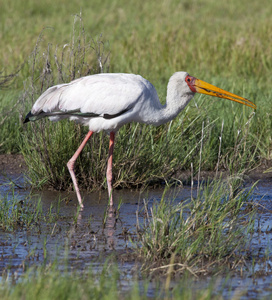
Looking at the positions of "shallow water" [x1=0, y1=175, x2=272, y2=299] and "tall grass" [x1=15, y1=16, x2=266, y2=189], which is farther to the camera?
"tall grass" [x1=15, y1=16, x2=266, y2=189]

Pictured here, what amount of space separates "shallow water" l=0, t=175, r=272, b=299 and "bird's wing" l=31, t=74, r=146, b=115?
0.93m

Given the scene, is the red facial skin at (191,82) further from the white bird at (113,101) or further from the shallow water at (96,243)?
Answer: the shallow water at (96,243)

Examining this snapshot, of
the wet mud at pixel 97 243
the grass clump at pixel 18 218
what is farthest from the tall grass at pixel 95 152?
the grass clump at pixel 18 218

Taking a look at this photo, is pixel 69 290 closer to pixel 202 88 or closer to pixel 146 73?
pixel 202 88

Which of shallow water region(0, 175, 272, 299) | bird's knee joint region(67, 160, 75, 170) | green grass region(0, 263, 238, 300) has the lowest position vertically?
shallow water region(0, 175, 272, 299)

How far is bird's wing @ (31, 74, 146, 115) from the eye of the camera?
618 cm

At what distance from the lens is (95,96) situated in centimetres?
627

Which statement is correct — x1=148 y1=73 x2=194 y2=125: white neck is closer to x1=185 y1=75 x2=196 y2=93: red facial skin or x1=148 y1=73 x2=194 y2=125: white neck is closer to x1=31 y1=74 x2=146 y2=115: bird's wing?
x1=185 y1=75 x2=196 y2=93: red facial skin

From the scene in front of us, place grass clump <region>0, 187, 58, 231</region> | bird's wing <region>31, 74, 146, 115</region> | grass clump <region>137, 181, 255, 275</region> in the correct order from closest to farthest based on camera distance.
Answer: grass clump <region>137, 181, 255, 275</region>
grass clump <region>0, 187, 58, 231</region>
bird's wing <region>31, 74, 146, 115</region>

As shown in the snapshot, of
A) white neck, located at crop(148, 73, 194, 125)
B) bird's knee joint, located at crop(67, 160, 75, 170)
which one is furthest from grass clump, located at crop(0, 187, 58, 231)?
white neck, located at crop(148, 73, 194, 125)

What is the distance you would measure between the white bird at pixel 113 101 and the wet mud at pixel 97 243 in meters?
0.36

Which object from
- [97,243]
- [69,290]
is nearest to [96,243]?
[97,243]

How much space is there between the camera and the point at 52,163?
6.79m

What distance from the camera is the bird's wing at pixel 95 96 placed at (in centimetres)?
618
